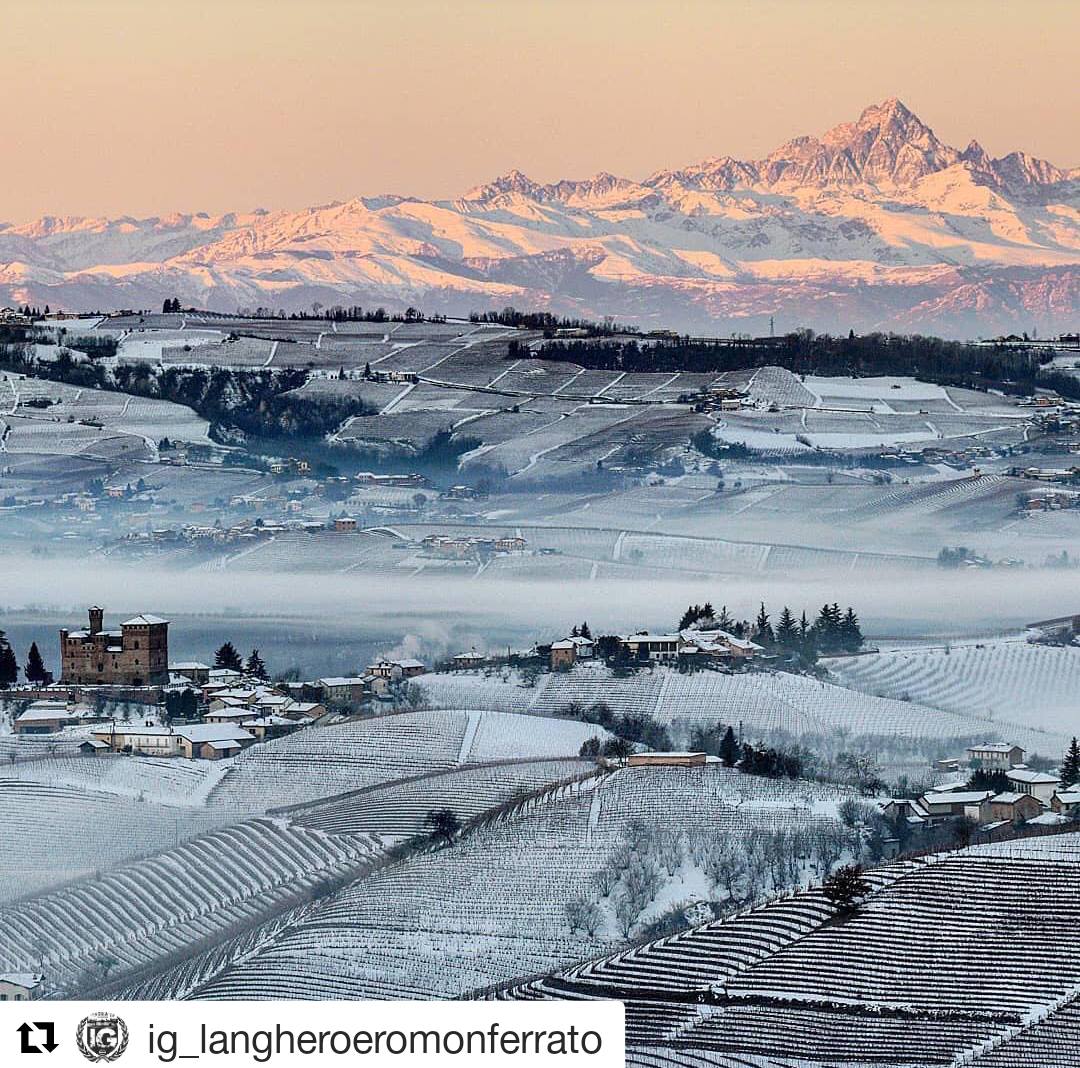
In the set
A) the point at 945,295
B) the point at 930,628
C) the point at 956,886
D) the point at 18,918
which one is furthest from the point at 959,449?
the point at 18,918

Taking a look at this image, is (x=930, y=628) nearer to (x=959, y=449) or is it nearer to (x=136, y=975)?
(x=959, y=449)

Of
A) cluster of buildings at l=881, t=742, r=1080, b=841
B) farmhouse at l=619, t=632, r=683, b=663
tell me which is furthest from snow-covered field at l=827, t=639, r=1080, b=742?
cluster of buildings at l=881, t=742, r=1080, b=841

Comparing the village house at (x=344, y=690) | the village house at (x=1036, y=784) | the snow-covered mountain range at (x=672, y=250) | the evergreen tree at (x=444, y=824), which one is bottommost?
the evergreen tree at (x=444, y=824)

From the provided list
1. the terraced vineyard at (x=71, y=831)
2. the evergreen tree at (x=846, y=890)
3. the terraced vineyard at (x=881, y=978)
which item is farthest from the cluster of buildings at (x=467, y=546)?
the evergreen tree at (x=846, y=890)

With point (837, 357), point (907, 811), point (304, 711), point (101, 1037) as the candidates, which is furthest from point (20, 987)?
point (837, 357)

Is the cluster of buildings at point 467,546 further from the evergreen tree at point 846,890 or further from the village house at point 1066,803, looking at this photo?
the evergreen tree at point 846,890

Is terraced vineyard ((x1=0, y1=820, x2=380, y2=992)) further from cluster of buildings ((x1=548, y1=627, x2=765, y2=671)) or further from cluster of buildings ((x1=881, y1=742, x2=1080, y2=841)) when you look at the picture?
cluster of buildings ((x1=548, y1=627, x2=765, y2=671))
